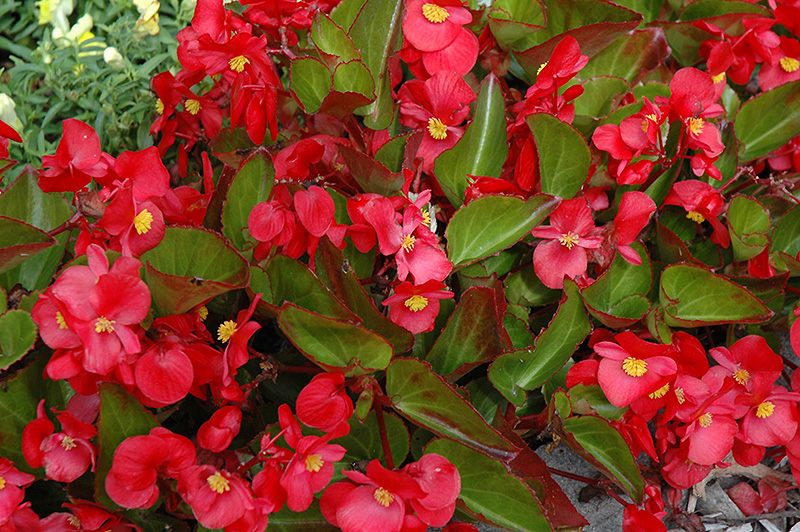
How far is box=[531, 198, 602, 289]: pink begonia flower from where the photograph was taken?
79 cm

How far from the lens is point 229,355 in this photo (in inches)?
25.6

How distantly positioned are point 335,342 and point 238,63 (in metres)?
0.33

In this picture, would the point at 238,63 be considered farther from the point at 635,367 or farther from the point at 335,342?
the point at 635,367

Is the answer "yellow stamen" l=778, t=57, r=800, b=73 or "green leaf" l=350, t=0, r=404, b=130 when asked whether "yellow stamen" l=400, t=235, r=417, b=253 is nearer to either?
"green leaf" l=350, t=0, r=404, b=130

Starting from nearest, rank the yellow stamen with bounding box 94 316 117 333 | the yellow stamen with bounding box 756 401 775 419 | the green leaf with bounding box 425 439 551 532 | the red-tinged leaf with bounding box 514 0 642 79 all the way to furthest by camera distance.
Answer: the yellow stamen with bounding box 94 316 117 333 → the green leaf with bounding box 425 439 551 532 → the yellow stamen with bounding box 756 401 775 419 → the red-tinged leaf with bounding box 514 0 642 79

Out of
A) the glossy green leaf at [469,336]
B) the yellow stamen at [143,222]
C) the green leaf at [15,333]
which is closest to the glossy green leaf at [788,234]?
the glossy green leaf at [469,336]

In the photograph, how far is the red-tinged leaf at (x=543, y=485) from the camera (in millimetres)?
748

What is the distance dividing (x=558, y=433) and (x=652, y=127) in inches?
14.5

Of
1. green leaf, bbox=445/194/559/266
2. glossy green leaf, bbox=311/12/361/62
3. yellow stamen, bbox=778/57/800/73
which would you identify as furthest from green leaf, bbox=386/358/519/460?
yellow stamen, bbox=778/57/800/73

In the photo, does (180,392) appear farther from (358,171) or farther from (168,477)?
(358,171)

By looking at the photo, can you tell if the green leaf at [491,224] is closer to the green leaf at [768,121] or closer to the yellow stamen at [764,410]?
the yellow stamen at [764,410]

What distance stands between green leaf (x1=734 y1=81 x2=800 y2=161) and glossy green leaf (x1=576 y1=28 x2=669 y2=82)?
15 centimetres

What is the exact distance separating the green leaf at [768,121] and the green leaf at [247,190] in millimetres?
710

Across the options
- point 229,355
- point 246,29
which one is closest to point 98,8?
point 246,29
